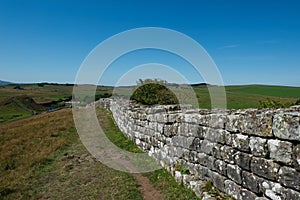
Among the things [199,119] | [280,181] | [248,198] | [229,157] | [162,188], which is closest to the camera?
[280,181]

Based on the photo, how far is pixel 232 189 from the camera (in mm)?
5504

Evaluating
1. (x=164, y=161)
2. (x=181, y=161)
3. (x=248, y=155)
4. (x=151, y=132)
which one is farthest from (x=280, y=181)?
(x=151, y=132)

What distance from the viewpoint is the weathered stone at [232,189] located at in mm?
5332

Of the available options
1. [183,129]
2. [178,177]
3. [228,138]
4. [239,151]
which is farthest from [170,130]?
[239,151]

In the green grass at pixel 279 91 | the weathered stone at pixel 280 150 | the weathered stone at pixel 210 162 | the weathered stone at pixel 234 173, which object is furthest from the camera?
the green grass at pixel 279 91

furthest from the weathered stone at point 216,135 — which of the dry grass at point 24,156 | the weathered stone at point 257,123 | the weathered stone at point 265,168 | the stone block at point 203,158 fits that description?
the dry grass at point 24,156

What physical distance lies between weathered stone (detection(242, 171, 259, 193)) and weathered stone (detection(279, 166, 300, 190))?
0.61m

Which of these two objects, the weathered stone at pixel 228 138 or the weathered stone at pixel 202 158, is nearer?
the weathered stone at pixel 228 138

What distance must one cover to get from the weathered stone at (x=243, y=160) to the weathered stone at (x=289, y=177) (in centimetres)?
76

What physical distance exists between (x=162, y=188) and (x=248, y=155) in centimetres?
347

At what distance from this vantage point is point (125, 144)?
13.6 meters

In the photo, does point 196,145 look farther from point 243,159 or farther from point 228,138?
point 243,159

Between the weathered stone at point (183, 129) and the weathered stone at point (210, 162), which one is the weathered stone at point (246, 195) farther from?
the weathered stone at point (183, 129)

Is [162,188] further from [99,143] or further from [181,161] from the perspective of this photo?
[99,143]
